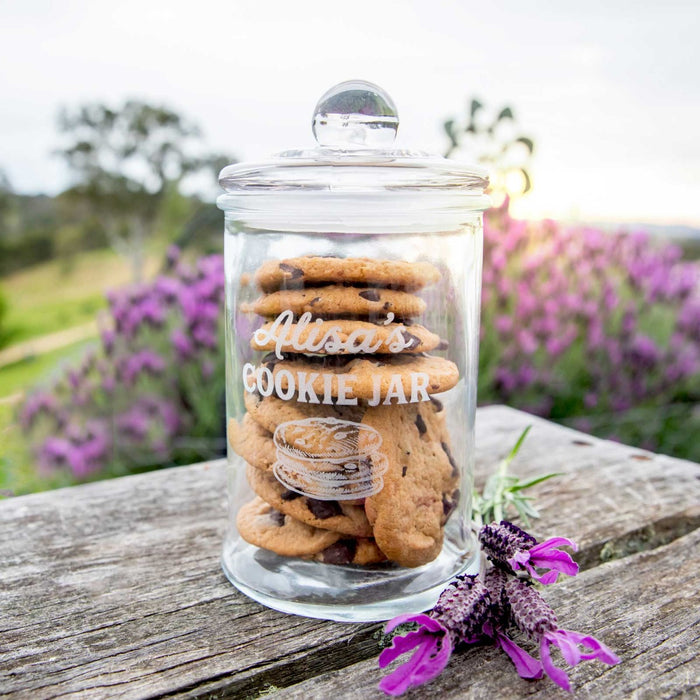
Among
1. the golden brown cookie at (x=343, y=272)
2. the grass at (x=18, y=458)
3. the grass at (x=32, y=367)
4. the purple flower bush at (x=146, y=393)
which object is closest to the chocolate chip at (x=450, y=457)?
the golden brown cookie at (x=343, y=272)

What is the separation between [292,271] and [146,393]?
1865mm

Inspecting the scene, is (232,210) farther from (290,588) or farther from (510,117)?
(510,117)

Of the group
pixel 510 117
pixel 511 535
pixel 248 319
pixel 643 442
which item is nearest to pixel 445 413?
pixel 511 535

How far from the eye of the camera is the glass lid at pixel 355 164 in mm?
948

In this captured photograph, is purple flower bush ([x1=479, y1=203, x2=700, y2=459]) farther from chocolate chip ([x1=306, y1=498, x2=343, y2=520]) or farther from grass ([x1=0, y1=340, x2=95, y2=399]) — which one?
chocolate chip ([x1=306, y1=498, x2=343, y2=520])

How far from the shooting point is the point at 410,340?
988 mm

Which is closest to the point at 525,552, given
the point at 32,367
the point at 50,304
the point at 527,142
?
the point at 527,142

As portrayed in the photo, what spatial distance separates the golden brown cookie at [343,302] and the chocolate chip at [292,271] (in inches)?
0.8

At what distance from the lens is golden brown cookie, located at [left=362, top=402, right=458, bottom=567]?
3.20ft

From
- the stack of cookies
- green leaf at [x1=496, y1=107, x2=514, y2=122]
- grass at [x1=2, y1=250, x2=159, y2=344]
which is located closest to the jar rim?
the stack of cookies

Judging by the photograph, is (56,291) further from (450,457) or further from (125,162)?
(450,457)

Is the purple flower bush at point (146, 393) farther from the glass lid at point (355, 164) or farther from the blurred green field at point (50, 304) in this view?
the glass lid at point (355, 164)

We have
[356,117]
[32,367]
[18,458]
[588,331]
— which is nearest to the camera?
[356,117]

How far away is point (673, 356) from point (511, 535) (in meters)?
2.87
